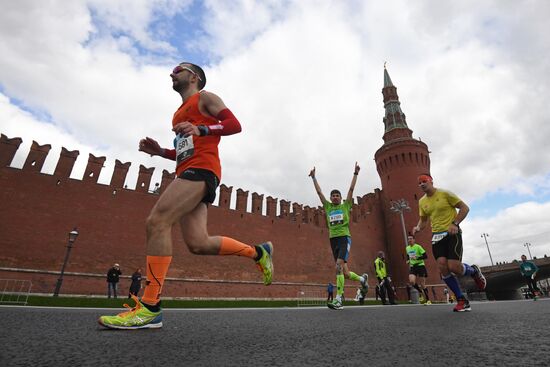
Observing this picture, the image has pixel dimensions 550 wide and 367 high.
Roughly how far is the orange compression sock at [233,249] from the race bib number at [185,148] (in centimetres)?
75

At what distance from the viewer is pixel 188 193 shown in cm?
232

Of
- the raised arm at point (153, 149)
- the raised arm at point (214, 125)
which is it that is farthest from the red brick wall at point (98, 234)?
the raised arm at point (214, 125)

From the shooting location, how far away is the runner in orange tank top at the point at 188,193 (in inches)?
85.9

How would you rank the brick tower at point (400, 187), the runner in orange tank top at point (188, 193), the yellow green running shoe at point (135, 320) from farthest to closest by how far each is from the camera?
the brick tower at point (400, 187)
the runner in orange tank top at point (188, 193)
the yellow green running shoe at point (135, 320)

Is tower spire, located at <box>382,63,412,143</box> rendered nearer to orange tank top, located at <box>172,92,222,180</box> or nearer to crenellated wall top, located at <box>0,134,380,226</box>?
crenellated wall top, located at <box>0,134,380,226</box>

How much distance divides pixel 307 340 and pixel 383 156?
3528 centimetres

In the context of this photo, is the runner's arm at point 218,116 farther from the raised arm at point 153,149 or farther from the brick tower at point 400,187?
the brick tower at point 400,187

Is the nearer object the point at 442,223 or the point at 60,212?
the point at 442,223

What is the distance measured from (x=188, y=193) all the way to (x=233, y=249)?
0.69 m

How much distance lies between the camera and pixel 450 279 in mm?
4414

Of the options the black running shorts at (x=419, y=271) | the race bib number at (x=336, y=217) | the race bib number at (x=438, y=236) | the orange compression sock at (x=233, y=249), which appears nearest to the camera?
the orange compression sock at (x=233, y=249)

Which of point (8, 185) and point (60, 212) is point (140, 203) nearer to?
point (60, 212)

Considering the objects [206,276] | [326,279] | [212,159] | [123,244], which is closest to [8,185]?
[123,244]

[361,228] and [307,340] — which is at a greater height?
[361,228]
